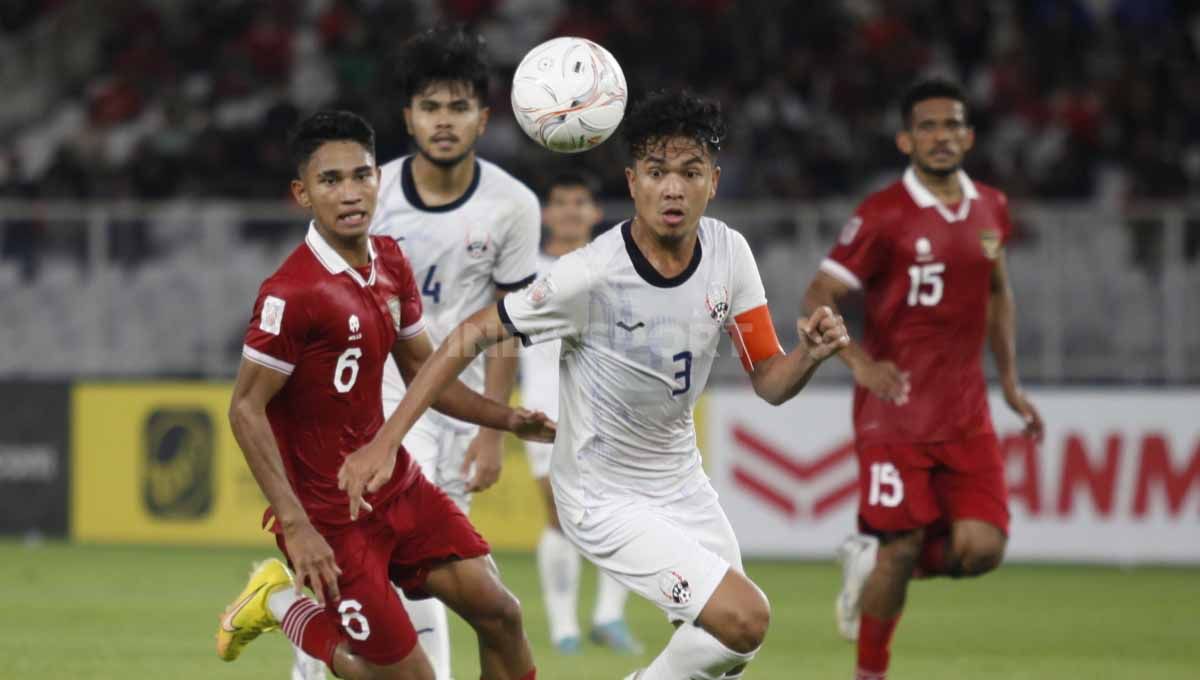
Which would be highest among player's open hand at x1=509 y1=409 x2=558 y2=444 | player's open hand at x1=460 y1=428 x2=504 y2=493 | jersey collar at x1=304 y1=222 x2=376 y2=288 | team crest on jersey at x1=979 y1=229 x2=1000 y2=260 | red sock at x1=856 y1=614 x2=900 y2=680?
team crest on jersey at x1=979 y1=229 x2=1000 y2=260

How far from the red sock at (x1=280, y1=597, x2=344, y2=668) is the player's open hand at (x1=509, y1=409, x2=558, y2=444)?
892mm

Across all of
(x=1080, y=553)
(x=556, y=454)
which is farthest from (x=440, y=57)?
(x=1080, y=553)

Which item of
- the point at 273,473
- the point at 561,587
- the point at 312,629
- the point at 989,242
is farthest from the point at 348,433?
the point at 561,587

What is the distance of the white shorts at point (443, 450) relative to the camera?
7306 mm

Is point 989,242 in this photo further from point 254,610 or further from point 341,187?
point 254,610

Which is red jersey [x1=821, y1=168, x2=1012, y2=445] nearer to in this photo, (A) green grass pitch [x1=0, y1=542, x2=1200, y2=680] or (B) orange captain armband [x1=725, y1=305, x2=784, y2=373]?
(A) green grass pitch [x1=0, y1=542, x2=1200, y2=680]

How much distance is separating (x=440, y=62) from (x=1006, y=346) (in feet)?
10.2

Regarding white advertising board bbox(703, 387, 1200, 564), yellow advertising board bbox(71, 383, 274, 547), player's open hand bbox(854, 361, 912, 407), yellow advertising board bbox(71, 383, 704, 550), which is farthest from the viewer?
yellow advertising board bbox(71, 383, 274, 547)

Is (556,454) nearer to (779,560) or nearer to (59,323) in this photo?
(779,560)

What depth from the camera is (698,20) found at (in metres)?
18.4

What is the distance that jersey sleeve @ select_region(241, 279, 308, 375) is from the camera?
5.80 m

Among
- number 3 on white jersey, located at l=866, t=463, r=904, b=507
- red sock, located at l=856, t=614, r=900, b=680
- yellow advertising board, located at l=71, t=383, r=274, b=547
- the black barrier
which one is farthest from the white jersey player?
the black barrier

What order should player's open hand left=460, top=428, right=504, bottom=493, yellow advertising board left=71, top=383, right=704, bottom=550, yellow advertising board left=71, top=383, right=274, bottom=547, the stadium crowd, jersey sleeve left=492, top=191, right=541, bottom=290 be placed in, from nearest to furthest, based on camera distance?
1. player's open hand left=460, top=428, right=504, bottom=493
2. jersey sleeve left=492, top=191, right=541, bottom=290
3. yellow advertising board left=71, top=383, right=704, bottom=550
4. yellow advertising board left=71, top=383, right=274, bottom=547
5. the stadium crowd

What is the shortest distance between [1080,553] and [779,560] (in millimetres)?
2261
